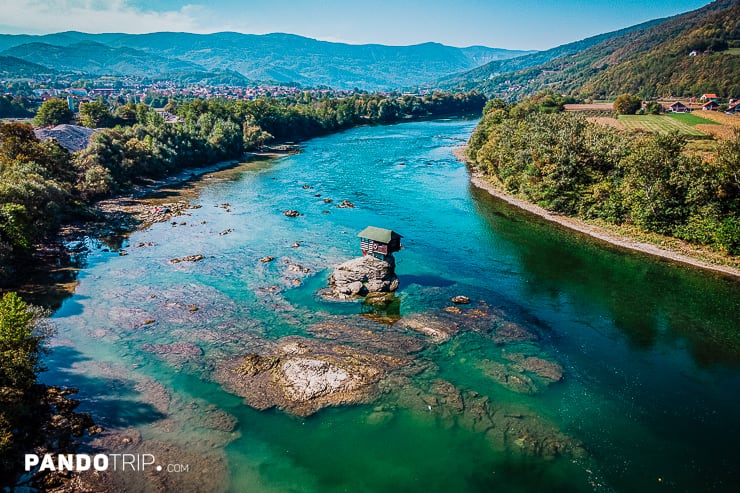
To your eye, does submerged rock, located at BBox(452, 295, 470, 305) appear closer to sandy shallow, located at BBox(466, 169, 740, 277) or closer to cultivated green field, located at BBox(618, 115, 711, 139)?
A: sandy shallow, located at BBox(466, 169, 740, 277)

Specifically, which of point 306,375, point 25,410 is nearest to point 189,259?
point 25,410

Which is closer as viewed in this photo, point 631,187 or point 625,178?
point 631,187

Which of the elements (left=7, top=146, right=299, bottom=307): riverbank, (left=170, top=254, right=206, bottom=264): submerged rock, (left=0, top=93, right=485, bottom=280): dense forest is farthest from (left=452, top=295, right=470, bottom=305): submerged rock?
(left=0, top=93, right=485, bottom=280): dense forest

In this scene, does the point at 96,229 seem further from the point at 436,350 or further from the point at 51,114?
the point at 51,114

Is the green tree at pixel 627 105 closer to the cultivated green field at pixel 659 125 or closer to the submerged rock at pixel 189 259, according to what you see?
the cultivated green field at pixel 659 125

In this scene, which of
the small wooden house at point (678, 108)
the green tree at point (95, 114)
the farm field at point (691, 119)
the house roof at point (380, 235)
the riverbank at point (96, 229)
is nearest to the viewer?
the riverbank at point (96, 229)

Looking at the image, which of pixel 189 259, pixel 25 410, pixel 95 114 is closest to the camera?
pixel 25 410

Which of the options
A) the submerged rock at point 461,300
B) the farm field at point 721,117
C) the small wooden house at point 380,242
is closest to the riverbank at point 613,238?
the submerged rock at point 461,300
